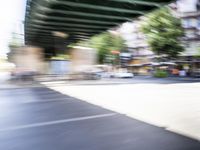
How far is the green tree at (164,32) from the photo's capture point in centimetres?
4097

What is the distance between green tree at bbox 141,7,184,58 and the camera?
1613 inches

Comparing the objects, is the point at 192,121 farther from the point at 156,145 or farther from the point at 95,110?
the point at 95,110

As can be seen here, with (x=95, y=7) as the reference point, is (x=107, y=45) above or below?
above

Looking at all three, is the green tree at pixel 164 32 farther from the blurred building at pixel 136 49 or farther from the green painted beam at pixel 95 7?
the green painted beam at pixel 95 7

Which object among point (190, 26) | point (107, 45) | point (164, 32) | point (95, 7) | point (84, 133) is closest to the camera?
point (84, 133)

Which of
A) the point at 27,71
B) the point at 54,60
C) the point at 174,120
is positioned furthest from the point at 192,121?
the point at 54,60

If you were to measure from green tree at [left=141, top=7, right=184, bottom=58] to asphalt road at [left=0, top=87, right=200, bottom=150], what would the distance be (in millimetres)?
34238

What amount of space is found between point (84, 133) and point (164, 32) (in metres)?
36.9

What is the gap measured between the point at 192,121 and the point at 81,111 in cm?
303

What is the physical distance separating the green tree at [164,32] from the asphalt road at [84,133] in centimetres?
3424

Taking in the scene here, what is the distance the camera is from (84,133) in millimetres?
5836

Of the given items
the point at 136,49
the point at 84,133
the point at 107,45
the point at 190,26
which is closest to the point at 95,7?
the point at 84,133

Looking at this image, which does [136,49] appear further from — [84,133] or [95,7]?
[84,133]

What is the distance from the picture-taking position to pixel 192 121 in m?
6.80
